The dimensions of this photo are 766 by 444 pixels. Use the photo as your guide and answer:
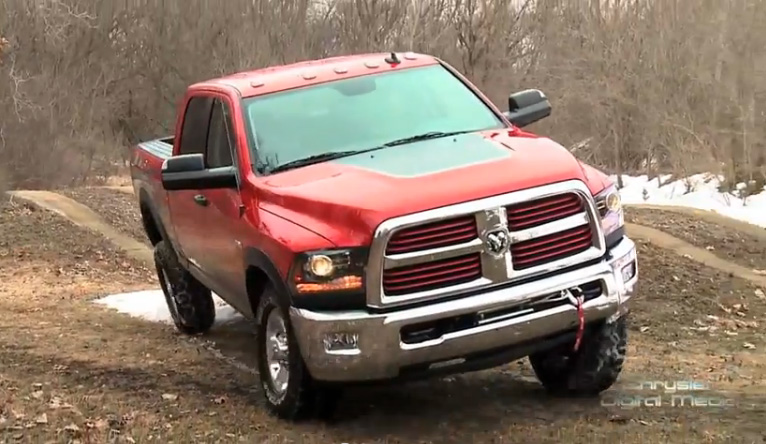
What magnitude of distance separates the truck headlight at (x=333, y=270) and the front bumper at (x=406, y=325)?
0.13 m

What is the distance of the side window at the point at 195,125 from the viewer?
695cm

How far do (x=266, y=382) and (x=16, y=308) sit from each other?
5.72 meters

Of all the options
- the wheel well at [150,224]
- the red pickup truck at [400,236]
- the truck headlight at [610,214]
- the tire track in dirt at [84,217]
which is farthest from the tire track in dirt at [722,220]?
the tire track in dirt at [84,217]

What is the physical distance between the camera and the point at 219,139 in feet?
21.6

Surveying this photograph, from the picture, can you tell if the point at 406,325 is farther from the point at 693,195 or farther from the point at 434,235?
the point at 693,195

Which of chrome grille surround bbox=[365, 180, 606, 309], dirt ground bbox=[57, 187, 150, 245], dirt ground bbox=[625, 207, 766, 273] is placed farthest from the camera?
dirt ground bbox=[57, 187, 150, 245]

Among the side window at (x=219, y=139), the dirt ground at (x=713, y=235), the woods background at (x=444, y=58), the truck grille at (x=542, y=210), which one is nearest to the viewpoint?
the truck grille at (x=542, y=210)

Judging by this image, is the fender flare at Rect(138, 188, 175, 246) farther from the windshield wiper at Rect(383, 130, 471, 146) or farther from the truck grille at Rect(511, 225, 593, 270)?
the truck grille at Rect(511, 225, 593, 270)

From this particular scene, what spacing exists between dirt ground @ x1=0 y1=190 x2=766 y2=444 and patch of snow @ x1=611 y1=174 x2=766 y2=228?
7756mm

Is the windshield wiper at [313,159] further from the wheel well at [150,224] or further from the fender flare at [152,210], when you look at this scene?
the wheel well at [150,224]

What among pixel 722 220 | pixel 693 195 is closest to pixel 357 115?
pixel 722 220

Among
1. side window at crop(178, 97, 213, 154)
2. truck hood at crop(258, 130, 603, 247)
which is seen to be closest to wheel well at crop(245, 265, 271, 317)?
truck hood at crop(258, 130, 603, 247)

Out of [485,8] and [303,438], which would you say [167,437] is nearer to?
[303,438]

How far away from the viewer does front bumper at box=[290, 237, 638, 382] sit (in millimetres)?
4793
